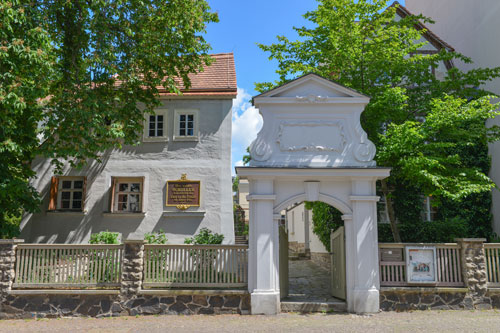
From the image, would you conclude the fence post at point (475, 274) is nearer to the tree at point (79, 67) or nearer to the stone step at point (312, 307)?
the stone step at point (312, 307)

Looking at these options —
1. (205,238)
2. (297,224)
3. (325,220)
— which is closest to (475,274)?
(205,238)

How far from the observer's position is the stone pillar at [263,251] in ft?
32.6

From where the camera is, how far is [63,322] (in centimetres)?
955

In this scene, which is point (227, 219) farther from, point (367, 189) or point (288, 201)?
point (367, 189)

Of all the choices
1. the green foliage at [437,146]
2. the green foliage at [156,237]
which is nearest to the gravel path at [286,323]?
the green foliage at [437,146]

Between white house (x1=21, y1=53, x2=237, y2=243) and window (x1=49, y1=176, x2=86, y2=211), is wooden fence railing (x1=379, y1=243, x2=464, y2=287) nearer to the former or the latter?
white house (x1=21, y1=53, x2=237, y2=243)

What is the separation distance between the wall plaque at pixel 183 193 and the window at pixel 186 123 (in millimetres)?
1656

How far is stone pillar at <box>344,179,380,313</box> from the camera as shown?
32.7 feet

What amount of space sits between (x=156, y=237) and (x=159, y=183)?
1.98 metres

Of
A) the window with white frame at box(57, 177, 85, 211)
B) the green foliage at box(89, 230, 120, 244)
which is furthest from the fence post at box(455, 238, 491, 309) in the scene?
the window with white frame at box(57, 177, 85, 211)

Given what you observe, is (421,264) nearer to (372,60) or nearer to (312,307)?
(312,307)

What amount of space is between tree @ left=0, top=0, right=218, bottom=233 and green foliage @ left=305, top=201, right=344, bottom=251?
334 inches

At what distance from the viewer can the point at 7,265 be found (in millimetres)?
10172

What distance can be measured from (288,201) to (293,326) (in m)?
3.00
